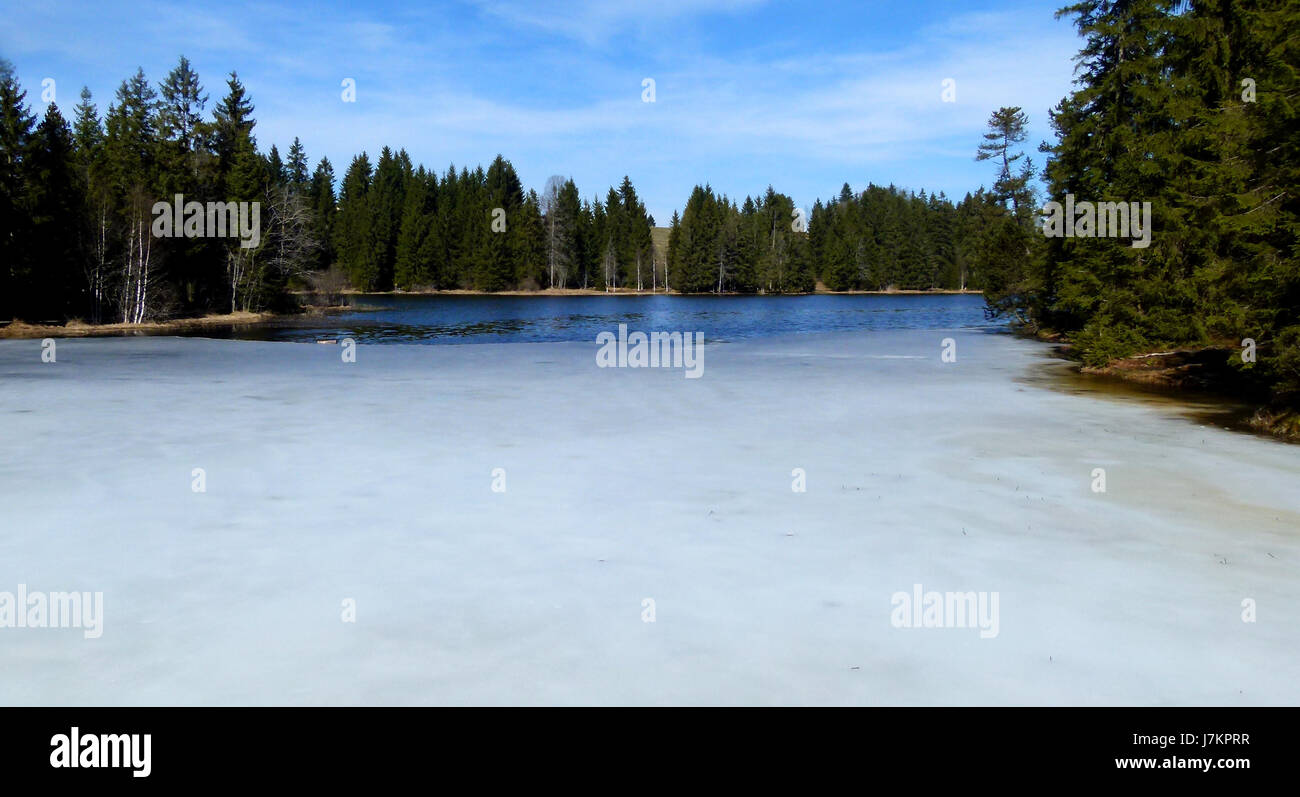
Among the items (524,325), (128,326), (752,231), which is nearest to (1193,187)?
(524,325)

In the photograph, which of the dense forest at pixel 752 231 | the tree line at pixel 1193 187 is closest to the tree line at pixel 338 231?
the dense forest at pixel 752 231

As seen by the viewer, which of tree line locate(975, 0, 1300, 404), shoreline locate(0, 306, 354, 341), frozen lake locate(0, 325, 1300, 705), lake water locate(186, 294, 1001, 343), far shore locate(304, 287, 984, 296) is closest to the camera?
frozen lake locate(0, 325, 1300, 705)

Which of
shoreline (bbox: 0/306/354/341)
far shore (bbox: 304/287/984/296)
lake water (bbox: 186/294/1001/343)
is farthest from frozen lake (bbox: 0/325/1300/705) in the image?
far shore (bbox: 304/287/984/296)

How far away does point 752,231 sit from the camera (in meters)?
131

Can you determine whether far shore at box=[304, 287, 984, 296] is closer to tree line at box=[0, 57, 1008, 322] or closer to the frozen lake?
tree line at box=[0, 57, 1008, 322]

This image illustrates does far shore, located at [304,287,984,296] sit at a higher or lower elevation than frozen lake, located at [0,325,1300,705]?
higher

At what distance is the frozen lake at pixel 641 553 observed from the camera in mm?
4930

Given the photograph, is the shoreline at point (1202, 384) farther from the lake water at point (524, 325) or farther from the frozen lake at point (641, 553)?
the lake water at point (524, 325)

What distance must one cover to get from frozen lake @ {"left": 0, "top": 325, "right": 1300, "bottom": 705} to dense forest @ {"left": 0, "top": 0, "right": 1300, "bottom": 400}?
14.8ft

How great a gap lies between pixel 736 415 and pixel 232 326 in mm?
45983

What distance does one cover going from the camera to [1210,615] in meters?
5.82

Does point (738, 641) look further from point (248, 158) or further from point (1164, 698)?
point (248, 158)

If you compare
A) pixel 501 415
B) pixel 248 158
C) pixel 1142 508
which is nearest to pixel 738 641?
pixel 1142 508

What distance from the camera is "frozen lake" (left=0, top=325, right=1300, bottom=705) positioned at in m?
4.93
